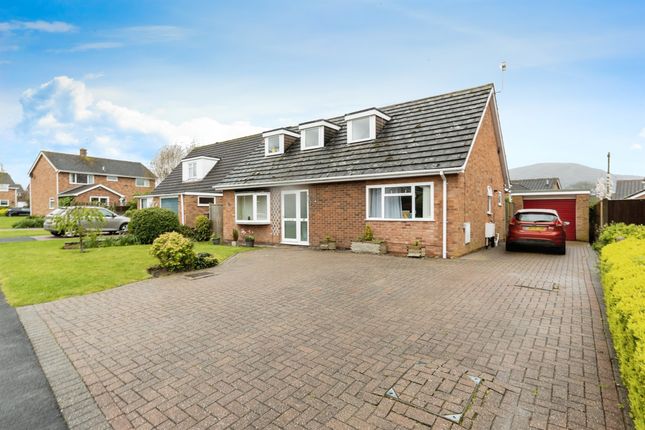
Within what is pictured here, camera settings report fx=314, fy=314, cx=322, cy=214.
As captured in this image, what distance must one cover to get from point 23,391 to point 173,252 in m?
5.96

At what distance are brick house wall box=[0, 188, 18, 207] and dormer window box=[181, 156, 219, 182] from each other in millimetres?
60328

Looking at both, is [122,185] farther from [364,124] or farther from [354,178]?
[354,178]

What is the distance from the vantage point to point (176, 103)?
17734 mm

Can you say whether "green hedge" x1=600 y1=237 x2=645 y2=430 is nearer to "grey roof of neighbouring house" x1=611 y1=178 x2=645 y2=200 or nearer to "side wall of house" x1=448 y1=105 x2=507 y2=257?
"side wall of house" x1=448 y1=105 x2=507 y2=257

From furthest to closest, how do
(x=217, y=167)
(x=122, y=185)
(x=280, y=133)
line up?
(x=122, y=185) → (x=217, y=167) → (x=280, y=133)

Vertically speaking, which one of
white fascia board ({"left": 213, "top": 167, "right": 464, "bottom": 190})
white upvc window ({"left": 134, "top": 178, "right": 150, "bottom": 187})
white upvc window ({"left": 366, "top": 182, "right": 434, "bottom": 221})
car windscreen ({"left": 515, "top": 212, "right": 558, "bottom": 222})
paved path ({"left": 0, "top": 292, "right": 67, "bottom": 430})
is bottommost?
paved path ({"left": 0, "top": 292, "right": 67, "bottom": 430})

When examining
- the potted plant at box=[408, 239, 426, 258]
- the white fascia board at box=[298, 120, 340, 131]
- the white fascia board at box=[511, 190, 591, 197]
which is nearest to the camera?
the potted plant at box=[408, 239, 426, 258]

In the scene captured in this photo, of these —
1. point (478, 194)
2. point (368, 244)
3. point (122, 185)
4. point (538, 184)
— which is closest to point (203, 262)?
point (368, 244)

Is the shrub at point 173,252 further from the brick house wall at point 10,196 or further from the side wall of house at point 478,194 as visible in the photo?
the brick house wall at point 10,196

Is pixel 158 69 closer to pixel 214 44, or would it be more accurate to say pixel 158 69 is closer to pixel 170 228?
pixel 214 44

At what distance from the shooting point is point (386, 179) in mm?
11945

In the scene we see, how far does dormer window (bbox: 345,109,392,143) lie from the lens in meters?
13.7

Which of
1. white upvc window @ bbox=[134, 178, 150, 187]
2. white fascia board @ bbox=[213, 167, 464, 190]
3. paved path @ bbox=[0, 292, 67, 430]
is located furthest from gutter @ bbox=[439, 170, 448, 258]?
white upvc window @ bbox=[134, 178, 150, 187]

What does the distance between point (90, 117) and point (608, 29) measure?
3055 cm
